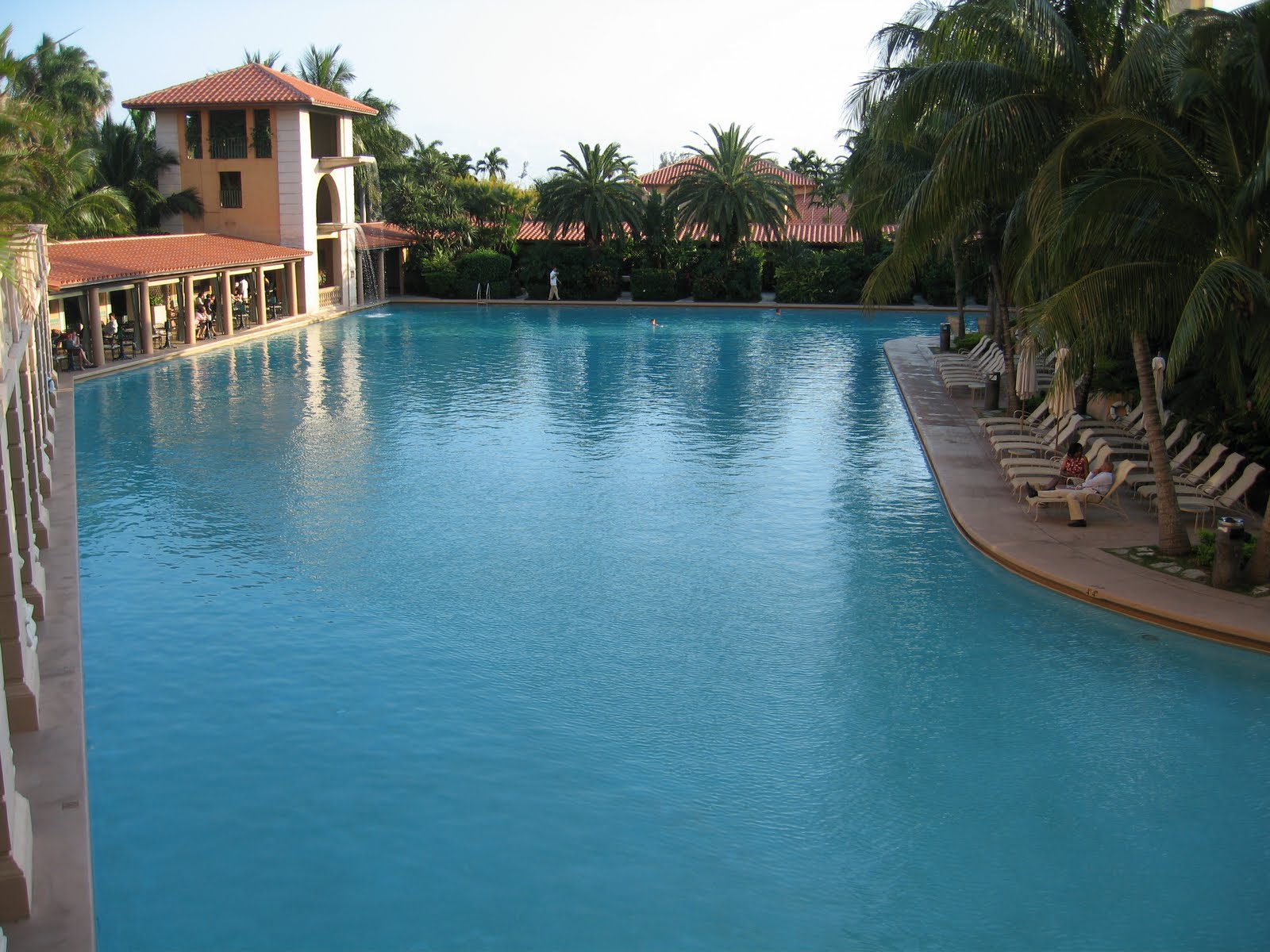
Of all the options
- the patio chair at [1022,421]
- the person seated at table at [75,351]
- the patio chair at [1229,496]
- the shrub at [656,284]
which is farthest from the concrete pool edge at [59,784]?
the shrub at [656,284]

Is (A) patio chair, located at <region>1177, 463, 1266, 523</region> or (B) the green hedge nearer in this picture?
(A) patio chair, located at <region>1177, 463, 1266, 523</region>

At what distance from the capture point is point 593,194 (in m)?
51.0

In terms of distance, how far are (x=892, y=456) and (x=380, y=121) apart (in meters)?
43.8

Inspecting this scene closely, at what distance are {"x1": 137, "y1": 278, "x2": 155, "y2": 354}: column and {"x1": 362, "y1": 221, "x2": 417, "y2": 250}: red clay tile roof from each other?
17.2 m

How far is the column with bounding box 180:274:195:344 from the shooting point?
3512 cm

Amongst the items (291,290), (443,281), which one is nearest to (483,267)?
(443,281)

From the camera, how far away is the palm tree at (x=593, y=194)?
50688 mm

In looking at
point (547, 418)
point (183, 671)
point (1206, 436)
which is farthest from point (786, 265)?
point (183, 671)

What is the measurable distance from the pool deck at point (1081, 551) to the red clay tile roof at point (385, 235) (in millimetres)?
35301

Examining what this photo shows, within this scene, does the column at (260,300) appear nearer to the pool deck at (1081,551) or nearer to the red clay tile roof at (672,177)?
the red clay tile roof at (672,177)

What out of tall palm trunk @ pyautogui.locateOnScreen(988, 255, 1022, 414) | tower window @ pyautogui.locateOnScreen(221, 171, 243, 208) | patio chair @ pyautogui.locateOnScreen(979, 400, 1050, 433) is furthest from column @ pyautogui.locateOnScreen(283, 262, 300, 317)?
patio chair @ pyautogui.locateOnScreen(979, 400, 1050, 433)

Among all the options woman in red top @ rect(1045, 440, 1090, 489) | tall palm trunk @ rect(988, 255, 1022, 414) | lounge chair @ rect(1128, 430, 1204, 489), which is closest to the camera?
woman in red top @ rect(1045, 440, 1090, 489)

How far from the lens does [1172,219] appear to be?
496 inches

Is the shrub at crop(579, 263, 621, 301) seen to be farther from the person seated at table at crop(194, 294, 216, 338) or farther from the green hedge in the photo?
the person seated at table at crop(194, 294, 216, 338)
